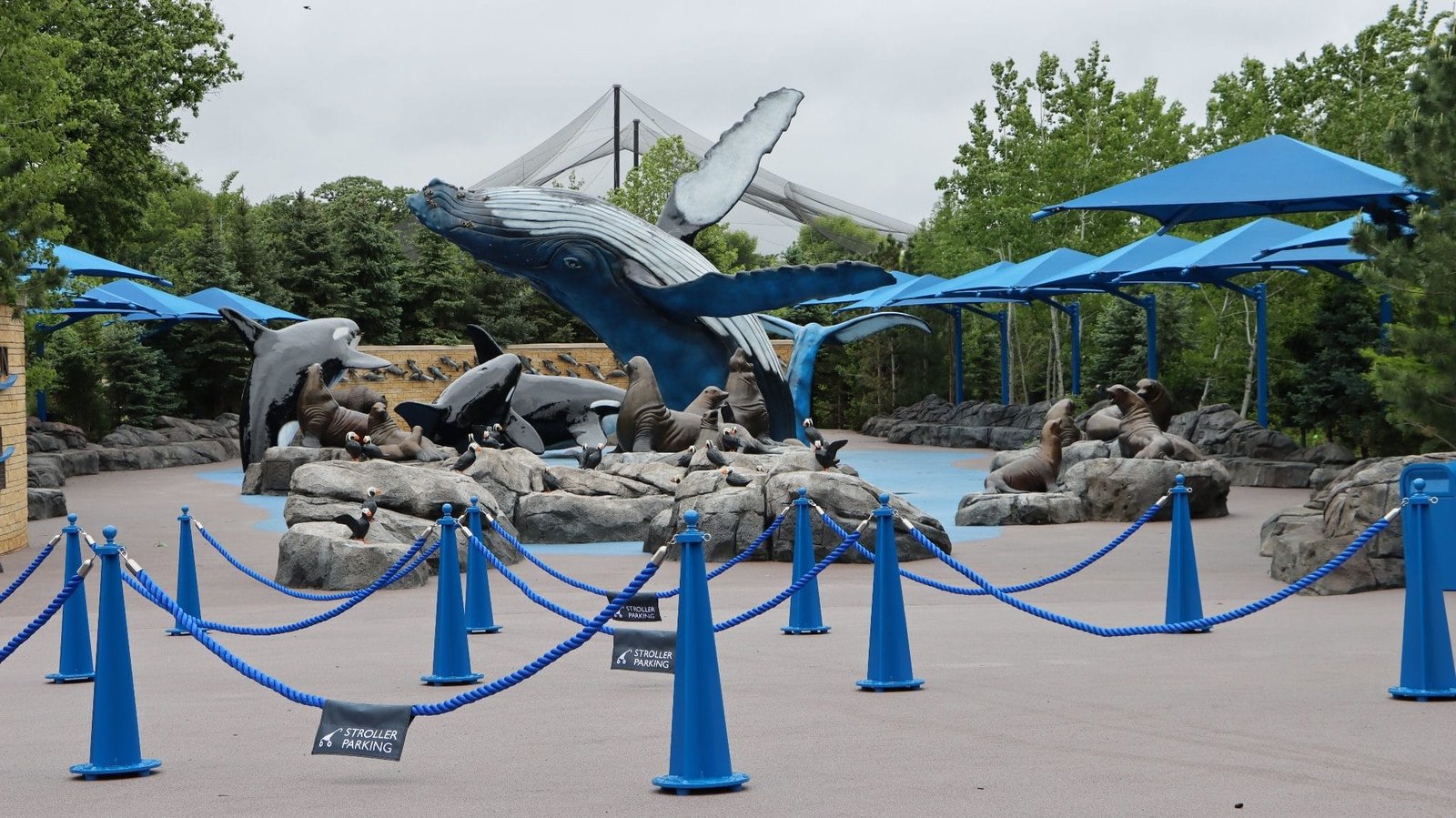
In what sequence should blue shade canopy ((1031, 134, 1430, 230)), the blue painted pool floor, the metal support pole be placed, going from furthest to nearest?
1. the metal support pole
2. blue shade canopy ((1031, 134, 1430, 230))
3. the blue painted pool floor

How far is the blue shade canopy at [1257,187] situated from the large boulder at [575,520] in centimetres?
634

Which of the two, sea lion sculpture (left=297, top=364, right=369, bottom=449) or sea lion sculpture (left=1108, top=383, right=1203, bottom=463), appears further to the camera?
sea lion sculpture (left=297, top=364, right=369, bottom=449)

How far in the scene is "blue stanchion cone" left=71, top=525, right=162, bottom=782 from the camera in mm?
5457

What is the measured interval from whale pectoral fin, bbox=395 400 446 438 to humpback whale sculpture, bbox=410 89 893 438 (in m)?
2.25

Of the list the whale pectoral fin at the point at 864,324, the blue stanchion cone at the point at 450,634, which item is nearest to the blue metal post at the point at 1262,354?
the whale pectoral fin at the point at 864,324

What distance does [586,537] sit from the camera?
15.2 metres

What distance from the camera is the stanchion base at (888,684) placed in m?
6.93

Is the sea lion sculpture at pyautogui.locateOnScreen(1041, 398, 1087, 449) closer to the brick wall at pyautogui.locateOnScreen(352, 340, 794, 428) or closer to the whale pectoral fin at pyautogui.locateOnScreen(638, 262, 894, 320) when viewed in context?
the whale pectoral fin at pyautogui.locateOnScreen(638, 262, 894, 320)

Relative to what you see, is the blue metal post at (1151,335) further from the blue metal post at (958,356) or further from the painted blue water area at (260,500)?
the painted blue water area at (260,500)

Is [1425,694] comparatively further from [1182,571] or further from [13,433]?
[13,433]

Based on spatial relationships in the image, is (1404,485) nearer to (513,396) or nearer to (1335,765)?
(1335,765)

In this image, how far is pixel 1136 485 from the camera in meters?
16.0

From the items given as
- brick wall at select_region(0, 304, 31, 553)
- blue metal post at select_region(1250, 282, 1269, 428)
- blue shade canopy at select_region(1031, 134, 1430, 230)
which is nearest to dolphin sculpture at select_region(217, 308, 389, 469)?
brick wall at select_region(0, 304, 31, 553)

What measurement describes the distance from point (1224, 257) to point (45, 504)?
16.2 metres
